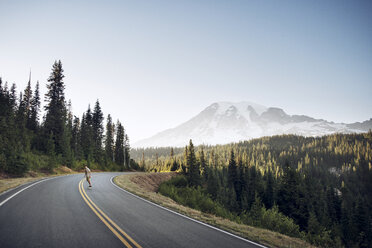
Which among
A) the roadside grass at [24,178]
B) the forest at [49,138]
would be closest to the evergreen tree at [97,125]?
the forest at [49,138]

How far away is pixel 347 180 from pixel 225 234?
196 meters

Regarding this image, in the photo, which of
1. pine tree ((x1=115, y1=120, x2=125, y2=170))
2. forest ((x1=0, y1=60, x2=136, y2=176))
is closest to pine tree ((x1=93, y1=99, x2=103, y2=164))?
forest ((x1=0, y1=60, x2=136, y2=176))

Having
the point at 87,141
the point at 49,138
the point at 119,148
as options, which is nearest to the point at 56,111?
the point at 49,138

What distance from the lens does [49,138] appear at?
122ft

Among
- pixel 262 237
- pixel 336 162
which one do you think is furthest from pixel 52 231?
pixel 336 162

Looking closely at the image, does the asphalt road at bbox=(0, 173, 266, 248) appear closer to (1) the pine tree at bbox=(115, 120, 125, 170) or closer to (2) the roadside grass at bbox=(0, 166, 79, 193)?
(2) the roadside grass at bbox=(0, 166, 79, 193)

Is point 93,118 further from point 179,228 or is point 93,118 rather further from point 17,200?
point 179,228

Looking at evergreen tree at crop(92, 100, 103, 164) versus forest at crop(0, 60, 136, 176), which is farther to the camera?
evergreen tree at crop(92, 100, 103, 164)

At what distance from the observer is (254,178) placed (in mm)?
70000

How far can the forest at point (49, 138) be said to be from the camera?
23711 mm

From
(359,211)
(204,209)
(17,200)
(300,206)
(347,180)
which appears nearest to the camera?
(17,200)

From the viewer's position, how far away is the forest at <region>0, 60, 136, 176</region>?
2371 centimetres

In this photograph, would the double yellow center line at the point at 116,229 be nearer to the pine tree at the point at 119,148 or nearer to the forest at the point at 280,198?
the forest at the point at 280,198

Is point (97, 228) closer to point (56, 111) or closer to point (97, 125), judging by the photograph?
point (56, 111)
